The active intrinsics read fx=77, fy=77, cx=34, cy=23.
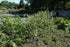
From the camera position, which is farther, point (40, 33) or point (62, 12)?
point (62, 12)

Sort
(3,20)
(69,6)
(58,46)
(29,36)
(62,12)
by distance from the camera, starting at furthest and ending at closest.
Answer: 1. (69,6)
2. (62,12)
3. (3,20)
4. (29,36)
5. (58,46)

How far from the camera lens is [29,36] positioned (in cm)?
337

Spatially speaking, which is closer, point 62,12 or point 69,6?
point 62,12

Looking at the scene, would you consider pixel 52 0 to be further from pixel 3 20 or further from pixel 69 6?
pixel 3 20

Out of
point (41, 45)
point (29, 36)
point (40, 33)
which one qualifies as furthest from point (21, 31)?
point (40, 33)

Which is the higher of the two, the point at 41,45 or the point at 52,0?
the point at 52,0

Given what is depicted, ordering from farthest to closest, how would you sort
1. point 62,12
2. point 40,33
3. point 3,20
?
point 62,12 → point 40,33 → point 3,20

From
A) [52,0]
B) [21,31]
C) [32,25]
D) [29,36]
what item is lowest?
[29,36]

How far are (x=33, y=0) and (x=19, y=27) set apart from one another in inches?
733

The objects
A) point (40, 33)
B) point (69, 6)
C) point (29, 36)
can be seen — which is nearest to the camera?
point (29, 36)

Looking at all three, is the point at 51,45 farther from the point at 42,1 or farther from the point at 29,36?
the point at 42,1

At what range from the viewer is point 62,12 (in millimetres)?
15953

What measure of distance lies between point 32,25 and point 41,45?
0.89 meters

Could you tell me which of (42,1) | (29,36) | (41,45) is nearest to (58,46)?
(41,45)
